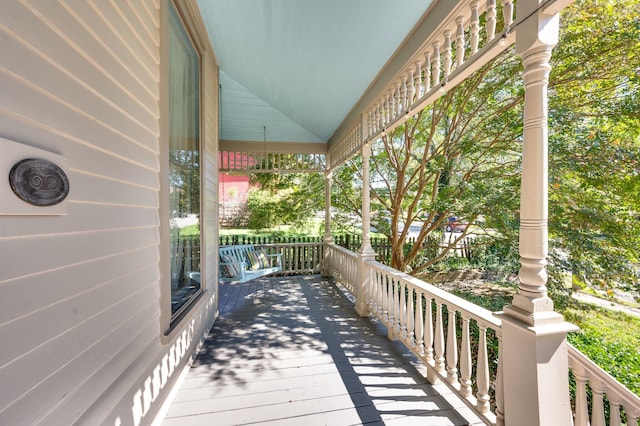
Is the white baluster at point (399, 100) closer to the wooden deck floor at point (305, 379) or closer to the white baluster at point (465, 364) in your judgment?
the white baluster at point (465, 364)

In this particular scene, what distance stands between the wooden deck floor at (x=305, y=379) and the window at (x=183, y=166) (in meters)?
0.69

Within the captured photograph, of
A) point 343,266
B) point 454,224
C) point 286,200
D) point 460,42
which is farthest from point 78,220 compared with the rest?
point 286,200

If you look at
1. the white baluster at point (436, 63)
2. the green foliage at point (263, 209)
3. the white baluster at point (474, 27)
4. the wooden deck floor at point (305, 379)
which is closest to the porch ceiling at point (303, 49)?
the white baluster at point (436, 63)

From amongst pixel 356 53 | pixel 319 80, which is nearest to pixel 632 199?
pixel 356 53

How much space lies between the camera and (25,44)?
31.7 inches

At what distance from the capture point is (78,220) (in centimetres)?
103

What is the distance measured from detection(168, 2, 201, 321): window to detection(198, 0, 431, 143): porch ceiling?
0.62 m

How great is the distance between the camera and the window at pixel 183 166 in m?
2.09

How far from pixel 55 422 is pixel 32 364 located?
0.25 metres

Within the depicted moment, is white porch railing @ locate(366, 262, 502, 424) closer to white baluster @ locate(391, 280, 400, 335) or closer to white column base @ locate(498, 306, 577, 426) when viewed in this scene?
white baluster @ locate(391, 280, 400, 335)

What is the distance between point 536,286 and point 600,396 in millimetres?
536

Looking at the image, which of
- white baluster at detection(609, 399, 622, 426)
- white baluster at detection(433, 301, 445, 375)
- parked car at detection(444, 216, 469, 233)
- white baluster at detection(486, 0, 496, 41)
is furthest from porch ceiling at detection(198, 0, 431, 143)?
parked car at detection(444, 216, 469, 233)

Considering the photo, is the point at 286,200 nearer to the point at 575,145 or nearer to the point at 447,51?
the point at 575,145

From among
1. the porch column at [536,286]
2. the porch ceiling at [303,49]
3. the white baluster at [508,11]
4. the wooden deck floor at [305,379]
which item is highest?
the porch ceiling at [303,49]
